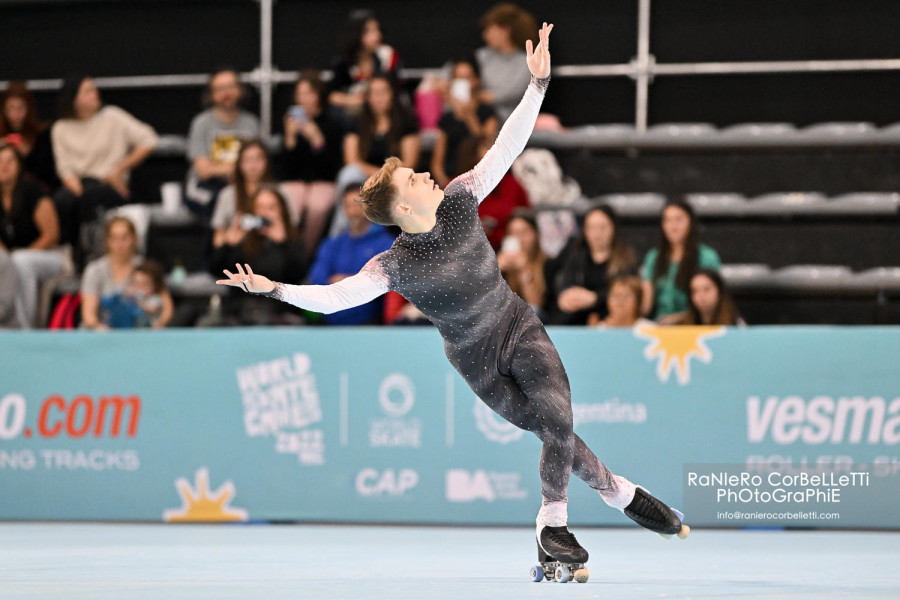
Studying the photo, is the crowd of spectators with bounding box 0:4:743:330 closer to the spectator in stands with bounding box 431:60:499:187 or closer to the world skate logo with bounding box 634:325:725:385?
the spectator in stands with bounding box 431:60:499:187

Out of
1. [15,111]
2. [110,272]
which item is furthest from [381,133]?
[15,111]

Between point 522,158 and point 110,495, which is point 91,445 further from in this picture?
point 522,158

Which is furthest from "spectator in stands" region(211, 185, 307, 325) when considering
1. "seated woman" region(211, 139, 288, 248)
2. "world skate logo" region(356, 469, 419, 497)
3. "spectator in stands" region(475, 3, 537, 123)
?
"spectator in stands" region(475, 3, 537, 123)

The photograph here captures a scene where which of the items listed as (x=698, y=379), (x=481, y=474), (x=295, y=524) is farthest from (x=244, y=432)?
(x=698, y=379)

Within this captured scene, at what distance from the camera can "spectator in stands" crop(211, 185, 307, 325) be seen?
845 centimetres

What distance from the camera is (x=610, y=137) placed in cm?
962

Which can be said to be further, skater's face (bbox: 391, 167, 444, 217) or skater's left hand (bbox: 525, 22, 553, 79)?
skater's left hand (bbox: 525, 22, 553, 79)

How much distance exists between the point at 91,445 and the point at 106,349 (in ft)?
1.93

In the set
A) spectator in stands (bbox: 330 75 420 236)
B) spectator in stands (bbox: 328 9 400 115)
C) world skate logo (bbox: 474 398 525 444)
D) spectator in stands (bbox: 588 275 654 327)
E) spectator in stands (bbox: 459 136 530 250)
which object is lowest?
world skate logo (bbox: 474 398 525 444)

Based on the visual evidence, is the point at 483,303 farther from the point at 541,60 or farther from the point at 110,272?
the point at 110,272

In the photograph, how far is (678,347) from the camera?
273 inches

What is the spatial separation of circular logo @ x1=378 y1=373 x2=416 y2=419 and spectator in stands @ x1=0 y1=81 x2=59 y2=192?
Result: 4.07 meters

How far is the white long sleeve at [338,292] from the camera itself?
462 cm

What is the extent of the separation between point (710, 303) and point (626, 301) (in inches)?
20.2
